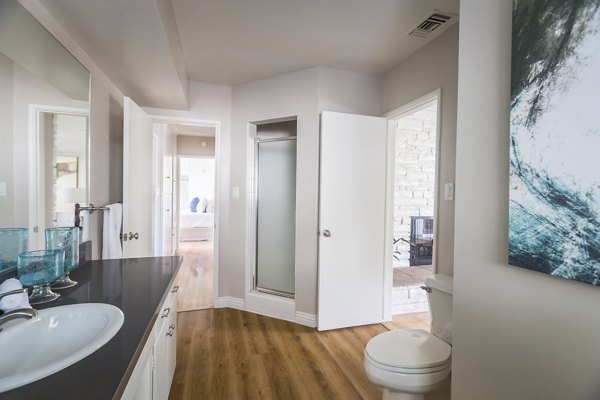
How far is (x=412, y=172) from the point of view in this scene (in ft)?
12.1

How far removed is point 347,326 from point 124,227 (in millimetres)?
2094

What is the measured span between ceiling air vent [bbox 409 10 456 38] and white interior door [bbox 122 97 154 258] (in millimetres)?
2245

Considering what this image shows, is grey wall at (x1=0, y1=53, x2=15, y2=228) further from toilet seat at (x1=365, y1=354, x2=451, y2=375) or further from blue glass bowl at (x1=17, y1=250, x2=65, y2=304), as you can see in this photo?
toilet seat at (x1=365, y1=354, x2=451, y2=375)

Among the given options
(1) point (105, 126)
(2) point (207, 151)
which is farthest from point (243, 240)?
(2) point (207, 151)

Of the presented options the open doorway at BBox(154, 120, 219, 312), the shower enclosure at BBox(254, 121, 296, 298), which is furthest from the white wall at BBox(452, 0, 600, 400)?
the shower enclosure at BBox(254, 121, 296, 298)

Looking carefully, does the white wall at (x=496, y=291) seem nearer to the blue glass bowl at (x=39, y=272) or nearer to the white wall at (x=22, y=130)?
the blue glass bowl at (x=39, y=272)

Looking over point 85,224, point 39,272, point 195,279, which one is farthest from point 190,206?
point 39,272

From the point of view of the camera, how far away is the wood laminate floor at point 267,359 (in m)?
1.76

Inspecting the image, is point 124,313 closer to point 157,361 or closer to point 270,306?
point 157,361

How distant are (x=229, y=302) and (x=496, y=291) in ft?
8.74

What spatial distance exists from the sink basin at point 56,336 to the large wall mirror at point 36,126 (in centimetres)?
48

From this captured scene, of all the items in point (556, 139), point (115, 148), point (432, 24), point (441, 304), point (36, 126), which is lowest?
point (441, 304)

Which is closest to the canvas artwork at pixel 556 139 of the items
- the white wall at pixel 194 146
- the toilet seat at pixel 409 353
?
the toilet seat at pixel 409 353

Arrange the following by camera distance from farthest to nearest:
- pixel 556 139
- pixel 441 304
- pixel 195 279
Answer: pixel 195 279
pixel 441 304
pixel 556 139
